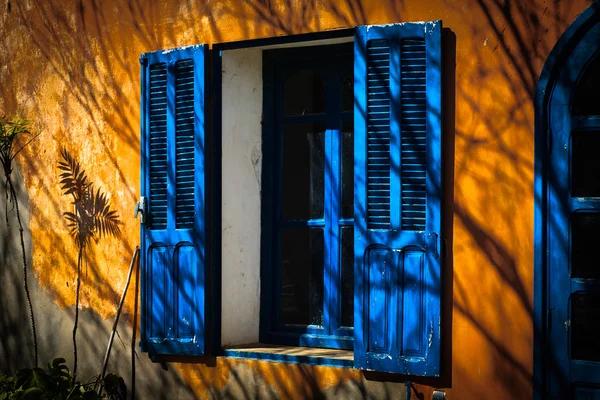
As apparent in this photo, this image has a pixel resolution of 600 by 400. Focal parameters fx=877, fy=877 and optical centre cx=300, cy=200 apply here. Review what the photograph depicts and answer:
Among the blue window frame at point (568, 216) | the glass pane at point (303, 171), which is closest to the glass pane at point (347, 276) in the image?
the glass pane at point (303, 171)

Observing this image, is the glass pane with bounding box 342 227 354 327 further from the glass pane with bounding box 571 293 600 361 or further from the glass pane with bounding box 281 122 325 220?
the glass pane with bounding box 571 293 600 361

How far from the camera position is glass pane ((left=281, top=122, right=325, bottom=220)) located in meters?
5.77

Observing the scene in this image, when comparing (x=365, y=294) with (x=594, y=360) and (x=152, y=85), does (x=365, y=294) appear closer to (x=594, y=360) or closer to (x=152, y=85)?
(x=594, y=360)

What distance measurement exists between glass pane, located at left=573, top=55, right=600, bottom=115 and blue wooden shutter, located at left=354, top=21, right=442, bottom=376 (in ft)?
2.44

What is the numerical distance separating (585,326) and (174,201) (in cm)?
269

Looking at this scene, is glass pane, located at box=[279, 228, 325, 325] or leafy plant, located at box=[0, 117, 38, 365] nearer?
glass pane, located at box=[279, 228, 325, 325]

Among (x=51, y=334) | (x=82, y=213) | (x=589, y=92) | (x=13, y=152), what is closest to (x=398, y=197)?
(x=589, y=92)

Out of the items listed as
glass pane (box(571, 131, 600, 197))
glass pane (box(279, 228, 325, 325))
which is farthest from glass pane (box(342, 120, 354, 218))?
glass pane (box(571, 131, 600, 197))

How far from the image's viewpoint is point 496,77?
482 centimetres

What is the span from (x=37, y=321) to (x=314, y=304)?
2246 millimetres

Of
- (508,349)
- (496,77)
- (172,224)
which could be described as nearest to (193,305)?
(172,224)

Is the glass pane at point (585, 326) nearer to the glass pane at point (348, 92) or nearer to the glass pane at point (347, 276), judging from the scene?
the glass pane at point (347, 276)

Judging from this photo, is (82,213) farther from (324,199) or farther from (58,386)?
(324,199)

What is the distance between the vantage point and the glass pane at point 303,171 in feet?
18.9
